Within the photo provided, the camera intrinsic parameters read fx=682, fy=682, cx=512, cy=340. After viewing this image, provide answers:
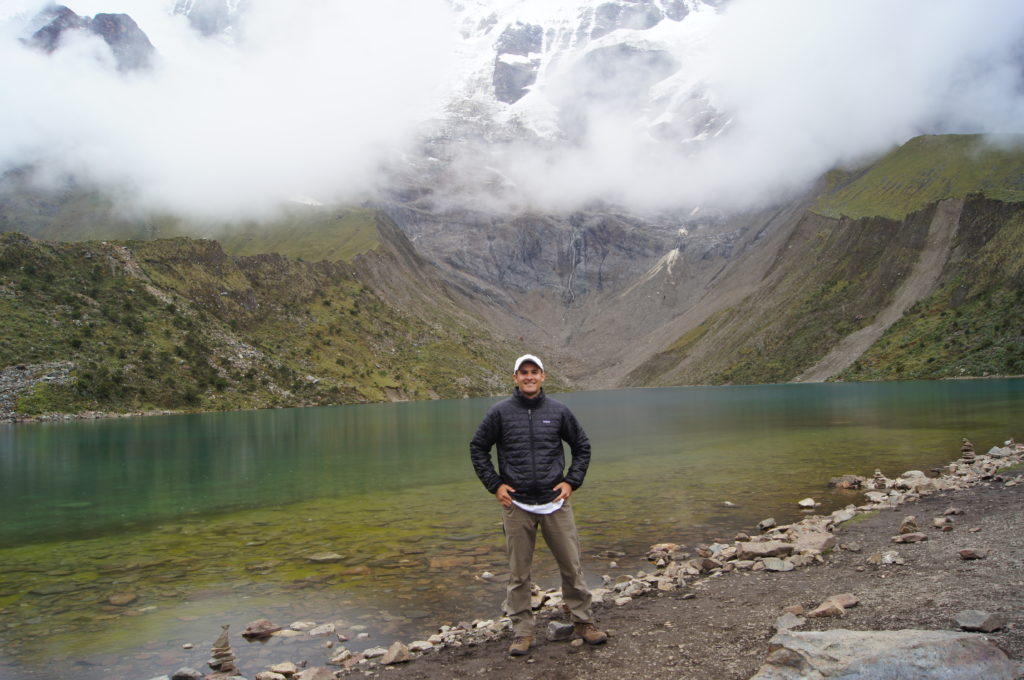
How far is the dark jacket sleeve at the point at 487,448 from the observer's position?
429 inches

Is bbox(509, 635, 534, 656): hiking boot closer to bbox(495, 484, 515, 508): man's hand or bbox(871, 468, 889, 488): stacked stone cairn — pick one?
bbox(495, 484, 515, 508): man's hand

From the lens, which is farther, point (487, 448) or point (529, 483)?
point (487, 448)

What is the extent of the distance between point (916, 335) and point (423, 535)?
176m

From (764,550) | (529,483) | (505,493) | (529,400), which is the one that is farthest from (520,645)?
(764,550)

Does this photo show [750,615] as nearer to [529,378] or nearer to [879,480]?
[529,378]

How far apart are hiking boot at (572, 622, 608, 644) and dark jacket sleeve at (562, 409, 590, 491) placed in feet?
7.55

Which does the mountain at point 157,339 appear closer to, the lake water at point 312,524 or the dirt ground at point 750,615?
the lake water at point 312,524

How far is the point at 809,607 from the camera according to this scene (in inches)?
471

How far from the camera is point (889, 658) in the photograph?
7605mm

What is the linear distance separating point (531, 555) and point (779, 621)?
396cm

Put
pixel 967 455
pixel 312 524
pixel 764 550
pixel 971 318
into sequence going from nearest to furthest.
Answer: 1. pixel 764 550
2. pixel 312 524
3. pixel 967 455
4. pixel 971 318

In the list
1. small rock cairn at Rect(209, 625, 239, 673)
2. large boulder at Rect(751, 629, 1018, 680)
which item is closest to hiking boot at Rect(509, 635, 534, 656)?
large boulder at Rect(751, 629, 1018, 680)

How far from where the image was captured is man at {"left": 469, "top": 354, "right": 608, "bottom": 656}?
11.0m

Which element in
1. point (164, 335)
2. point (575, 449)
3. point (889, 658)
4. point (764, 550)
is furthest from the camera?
point (164, 335)
